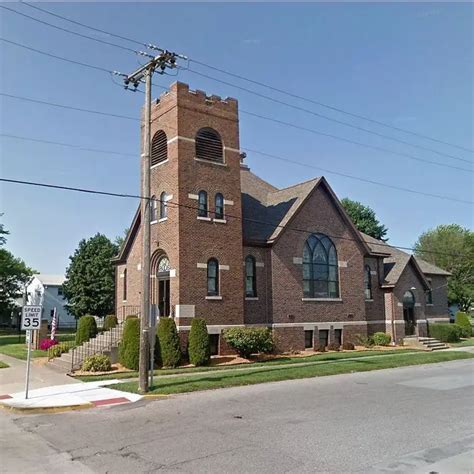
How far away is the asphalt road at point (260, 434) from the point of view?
26.1ft

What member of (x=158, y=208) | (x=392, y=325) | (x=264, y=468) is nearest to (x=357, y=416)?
(x=264, y=468)

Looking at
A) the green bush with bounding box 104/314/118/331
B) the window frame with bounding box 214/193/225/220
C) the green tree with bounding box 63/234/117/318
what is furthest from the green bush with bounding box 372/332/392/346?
the green tree with bounding box 63/234/117/318

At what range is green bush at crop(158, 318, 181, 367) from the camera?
71.7 ft

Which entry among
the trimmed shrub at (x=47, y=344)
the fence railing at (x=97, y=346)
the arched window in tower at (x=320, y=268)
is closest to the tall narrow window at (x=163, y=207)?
the fence railing at (x=97, y=346)

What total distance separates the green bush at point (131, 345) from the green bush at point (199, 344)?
235cm

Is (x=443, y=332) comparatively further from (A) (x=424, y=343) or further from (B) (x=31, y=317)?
(B) (x=31, y=317)

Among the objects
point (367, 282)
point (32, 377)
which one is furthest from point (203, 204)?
point (367, 282)

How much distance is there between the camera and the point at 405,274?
116ft

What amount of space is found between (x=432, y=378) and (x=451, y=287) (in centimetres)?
4897

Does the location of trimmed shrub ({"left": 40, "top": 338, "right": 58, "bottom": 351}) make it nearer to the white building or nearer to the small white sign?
the small white sign

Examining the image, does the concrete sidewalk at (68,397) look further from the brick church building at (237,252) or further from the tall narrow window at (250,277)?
the tall narrow window at (250,277)

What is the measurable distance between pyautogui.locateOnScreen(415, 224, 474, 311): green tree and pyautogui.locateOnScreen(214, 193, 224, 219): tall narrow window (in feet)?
133

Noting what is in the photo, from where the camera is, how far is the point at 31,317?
1527cm

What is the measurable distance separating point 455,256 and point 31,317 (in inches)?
2447
